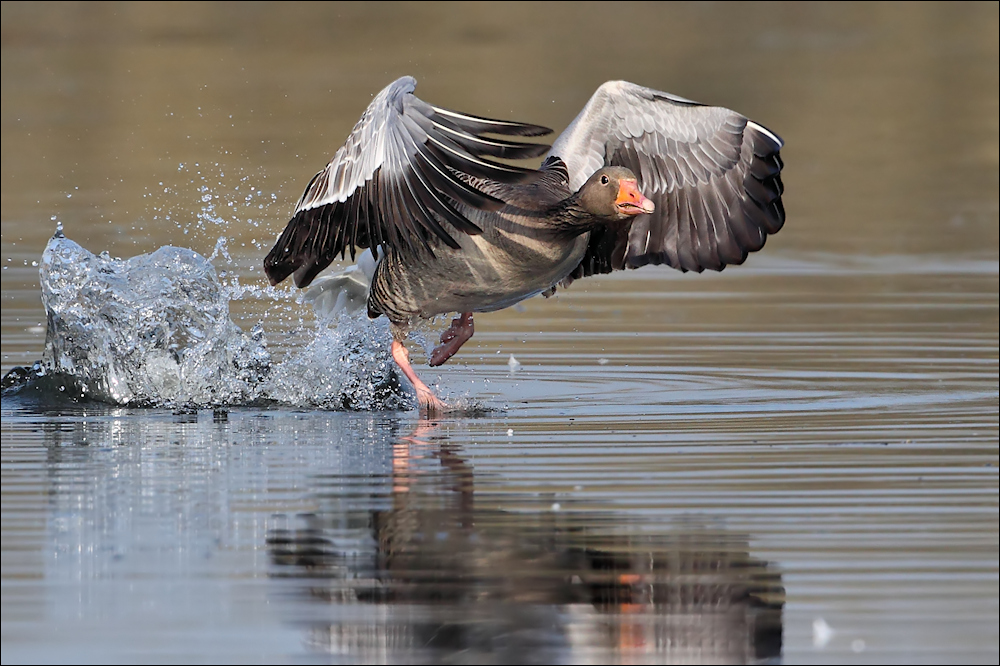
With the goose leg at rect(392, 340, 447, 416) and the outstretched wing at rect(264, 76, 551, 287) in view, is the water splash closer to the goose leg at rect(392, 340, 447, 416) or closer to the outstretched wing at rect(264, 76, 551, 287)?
the goose leg at rect(392, 340, 447, 416)

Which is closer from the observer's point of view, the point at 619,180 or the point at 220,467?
the point at 220,467

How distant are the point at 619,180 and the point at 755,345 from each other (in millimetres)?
2996

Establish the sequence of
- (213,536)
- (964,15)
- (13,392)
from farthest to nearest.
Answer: (964,15) → (13,392) → (213,536)

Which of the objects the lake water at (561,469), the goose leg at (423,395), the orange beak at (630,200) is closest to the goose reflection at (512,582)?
the lake water at (561,469)

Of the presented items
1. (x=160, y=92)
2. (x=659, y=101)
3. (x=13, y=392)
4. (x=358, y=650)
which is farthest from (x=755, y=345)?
(x=160, y=92)

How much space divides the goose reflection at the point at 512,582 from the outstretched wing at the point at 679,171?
3618 millimetres

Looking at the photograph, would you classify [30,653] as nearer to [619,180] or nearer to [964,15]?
[619,180]

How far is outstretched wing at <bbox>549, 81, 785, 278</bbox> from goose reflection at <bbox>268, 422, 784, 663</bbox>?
3.62m

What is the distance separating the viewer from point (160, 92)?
28.9 metres

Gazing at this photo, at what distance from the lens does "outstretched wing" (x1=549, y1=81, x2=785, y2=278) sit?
10562 mm

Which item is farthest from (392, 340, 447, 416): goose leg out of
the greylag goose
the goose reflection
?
the goose reflection

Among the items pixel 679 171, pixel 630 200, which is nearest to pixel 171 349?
pixel 630 200

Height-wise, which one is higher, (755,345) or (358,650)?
(755,345)

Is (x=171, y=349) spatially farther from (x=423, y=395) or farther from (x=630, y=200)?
(x=630, y=200)
